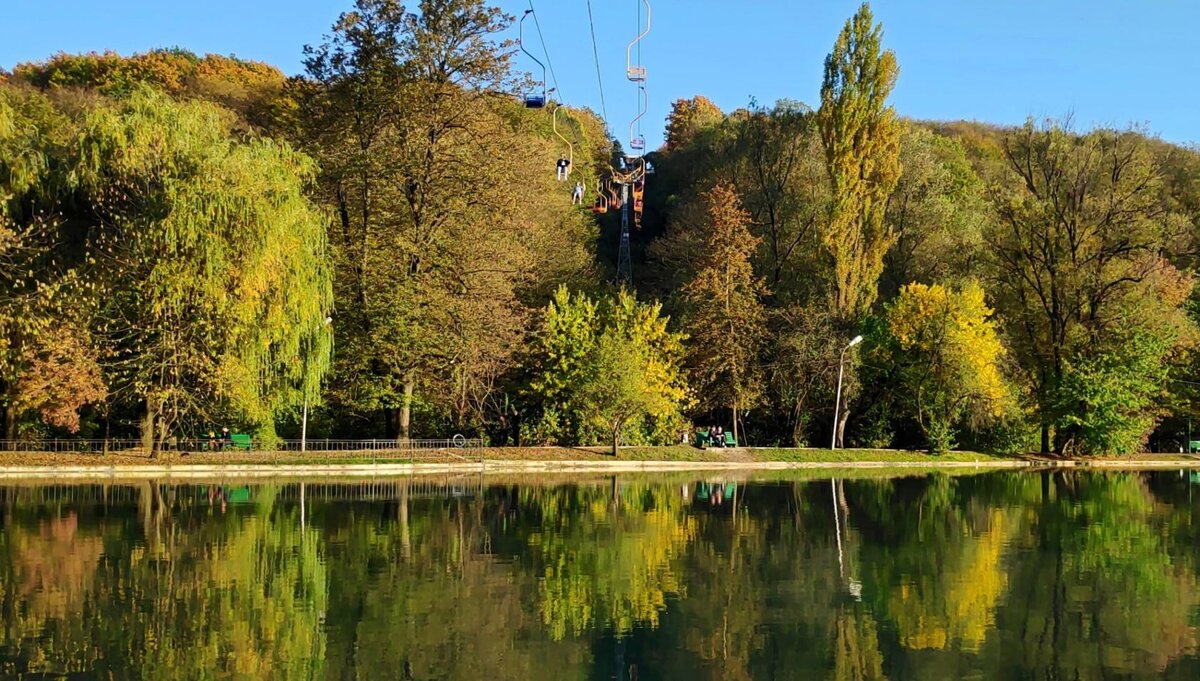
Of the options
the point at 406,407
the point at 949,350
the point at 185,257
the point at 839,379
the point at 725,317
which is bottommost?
the point at 406,407

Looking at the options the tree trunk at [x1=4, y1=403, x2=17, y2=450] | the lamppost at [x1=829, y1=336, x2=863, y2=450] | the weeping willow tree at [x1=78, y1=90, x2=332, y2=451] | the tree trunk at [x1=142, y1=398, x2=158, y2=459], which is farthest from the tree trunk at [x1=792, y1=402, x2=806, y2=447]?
the tree trunk at [x1=4, y1=403, x2=17, y2=450]

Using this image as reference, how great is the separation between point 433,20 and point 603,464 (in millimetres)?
18317

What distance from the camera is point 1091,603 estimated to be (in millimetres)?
15164

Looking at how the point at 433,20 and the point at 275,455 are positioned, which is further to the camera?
the point at 433,20

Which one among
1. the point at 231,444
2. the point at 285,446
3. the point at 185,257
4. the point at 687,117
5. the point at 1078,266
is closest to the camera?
the point at 185,257

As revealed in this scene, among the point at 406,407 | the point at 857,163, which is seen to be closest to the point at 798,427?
the point at 857,163

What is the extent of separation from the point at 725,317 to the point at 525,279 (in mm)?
9615

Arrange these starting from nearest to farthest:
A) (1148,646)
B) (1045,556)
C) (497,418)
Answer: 1. (1148,646)
2. (1045,556)
3. (497,418)

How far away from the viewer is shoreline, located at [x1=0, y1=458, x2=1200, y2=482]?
3369cm

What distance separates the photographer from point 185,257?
33906mm

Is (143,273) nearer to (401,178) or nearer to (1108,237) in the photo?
(401,178)

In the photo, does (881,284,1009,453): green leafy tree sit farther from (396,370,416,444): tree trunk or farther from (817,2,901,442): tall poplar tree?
(396,370,416,444): tree trunk

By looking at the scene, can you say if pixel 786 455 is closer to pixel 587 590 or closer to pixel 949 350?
pixel 949 350

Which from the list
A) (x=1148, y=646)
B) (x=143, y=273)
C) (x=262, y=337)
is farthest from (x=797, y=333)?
(x=1148, y=646)
